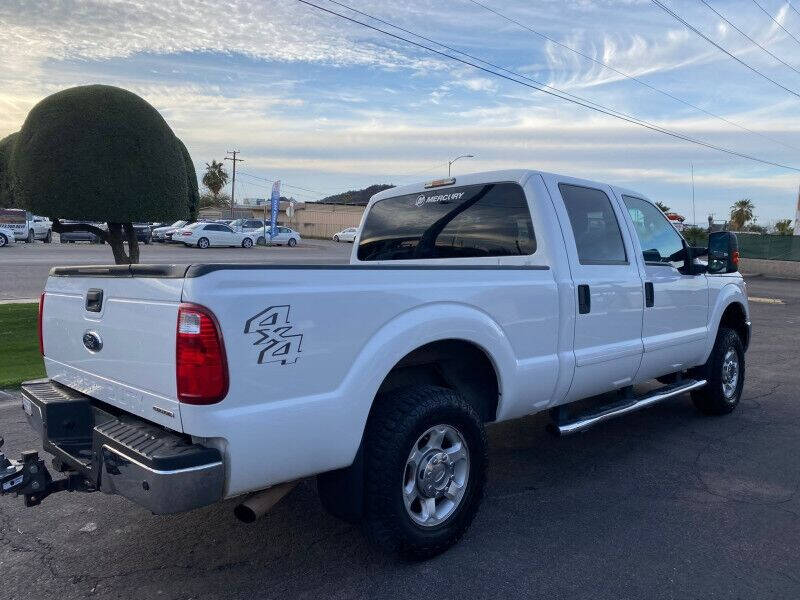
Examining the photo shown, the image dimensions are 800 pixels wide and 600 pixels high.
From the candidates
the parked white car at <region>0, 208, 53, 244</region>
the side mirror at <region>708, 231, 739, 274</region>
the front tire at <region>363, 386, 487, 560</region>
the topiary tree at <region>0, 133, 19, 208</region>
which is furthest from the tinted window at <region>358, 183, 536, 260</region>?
the parked white car at <region>0, 208, 53, 244</region>

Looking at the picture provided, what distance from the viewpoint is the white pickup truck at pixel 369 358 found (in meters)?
2.73

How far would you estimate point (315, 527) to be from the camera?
3.94 metres

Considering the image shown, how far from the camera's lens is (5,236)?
1328 inches

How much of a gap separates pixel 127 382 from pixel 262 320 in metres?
0.76

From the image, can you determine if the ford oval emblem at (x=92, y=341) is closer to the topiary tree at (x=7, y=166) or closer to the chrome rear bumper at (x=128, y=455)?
the chrome rear bumper at (x=128, y=455)

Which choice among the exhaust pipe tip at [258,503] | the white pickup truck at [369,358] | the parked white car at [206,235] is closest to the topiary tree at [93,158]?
the white pickup truck at [369,358]

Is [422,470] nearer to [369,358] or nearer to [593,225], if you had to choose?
[369,358]

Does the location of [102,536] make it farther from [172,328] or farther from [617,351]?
[617,351]

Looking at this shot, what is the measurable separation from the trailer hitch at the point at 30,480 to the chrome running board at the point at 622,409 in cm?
276

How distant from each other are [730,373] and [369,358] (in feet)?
15.1

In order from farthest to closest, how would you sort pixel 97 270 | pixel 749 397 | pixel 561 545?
pixel 749 397
pixel 561 545
pixel 97 270

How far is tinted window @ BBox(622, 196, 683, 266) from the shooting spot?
5284 mm

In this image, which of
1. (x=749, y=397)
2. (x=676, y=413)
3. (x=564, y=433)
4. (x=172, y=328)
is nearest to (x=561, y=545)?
(x=564, y=433)

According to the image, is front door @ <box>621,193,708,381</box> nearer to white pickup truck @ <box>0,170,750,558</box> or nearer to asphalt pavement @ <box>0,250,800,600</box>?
white pickup truck @ <box>0,170,750,558</box>
